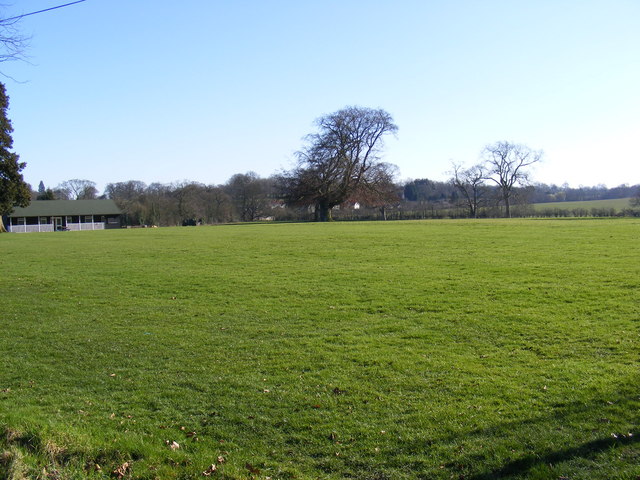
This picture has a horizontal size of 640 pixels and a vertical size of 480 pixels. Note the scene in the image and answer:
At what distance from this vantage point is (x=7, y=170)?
56.8 m

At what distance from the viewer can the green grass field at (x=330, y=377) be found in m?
5.69

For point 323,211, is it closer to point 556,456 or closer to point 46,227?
point 46,227

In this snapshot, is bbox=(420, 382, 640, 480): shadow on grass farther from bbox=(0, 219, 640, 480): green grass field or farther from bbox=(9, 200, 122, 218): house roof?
bbox=(9, 200, 122, 218): house roof

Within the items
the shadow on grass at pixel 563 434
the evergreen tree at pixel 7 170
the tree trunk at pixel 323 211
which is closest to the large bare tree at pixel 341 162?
Result: the tree trunk at pixel 323 211

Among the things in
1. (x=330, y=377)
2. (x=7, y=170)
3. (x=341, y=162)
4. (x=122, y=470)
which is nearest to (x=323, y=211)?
(x=341, y=162)

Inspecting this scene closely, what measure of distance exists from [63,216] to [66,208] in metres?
1.73


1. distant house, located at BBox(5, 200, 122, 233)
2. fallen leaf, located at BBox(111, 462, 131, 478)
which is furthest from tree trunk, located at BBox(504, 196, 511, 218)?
fallen leaf, located at BBox(111, 462, 131, 478)

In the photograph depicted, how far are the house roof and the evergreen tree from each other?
3284 centimetres

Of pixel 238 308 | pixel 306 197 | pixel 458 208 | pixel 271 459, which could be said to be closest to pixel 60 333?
pixel 238 308

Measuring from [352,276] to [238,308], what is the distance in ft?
17.8

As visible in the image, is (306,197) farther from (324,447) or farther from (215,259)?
(324,447)

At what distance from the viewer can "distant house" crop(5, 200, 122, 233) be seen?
88000mm

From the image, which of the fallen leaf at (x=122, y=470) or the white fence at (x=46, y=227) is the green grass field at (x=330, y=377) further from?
the white fence at (x=46, y=227)

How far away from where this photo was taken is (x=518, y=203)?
97.8 metres
